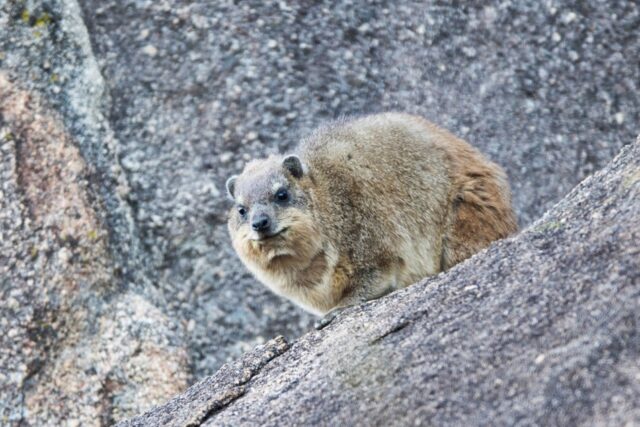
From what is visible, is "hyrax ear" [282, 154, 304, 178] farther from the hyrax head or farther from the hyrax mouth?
the hyrax mouth

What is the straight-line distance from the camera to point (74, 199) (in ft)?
34.8

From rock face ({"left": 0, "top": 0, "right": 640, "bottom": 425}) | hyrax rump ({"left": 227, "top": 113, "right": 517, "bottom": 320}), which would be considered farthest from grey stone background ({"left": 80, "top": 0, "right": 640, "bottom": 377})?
hyrax rump ({"left": 227, "top": 113, "right": 517, "bottom": 320})

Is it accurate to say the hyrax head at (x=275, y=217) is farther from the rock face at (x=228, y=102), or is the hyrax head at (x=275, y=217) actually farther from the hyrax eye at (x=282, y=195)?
the rock face at (x=228, y=102)

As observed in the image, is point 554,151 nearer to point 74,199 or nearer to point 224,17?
point 224,17

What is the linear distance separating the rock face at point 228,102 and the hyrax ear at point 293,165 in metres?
2.84

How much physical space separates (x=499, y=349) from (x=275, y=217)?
3.06 metres

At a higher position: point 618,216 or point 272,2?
point 618,216

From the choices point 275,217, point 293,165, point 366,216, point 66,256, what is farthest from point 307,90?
point 275,217

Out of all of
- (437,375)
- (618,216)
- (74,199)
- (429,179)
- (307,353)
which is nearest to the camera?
(437,375)

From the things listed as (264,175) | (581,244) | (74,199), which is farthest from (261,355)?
(74,199)

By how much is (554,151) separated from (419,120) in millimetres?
2912

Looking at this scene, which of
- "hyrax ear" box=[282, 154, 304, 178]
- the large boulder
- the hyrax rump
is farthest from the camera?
the large boulder

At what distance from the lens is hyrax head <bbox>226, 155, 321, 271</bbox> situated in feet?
26.3

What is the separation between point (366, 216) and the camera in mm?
8234
